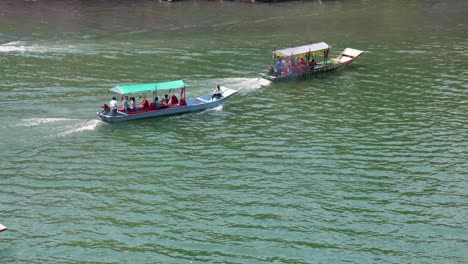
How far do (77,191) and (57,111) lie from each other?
1654 centimetres

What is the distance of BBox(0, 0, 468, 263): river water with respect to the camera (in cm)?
3881

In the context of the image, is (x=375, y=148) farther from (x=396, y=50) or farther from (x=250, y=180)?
(x=396, y=50)

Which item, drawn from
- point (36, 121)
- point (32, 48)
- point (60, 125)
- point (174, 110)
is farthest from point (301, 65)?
point (32, 48)

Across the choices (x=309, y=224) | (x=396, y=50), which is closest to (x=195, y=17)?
(x=396, y=50)

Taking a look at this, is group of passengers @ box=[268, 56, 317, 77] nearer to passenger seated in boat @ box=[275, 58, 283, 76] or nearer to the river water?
passenger seated in boat @ box=[275, 58, 283, 76]

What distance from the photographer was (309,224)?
40469mm

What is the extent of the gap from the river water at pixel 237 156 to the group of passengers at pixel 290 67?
167 centimetres

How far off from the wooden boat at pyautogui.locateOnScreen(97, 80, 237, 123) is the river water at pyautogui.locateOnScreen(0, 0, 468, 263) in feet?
2.42

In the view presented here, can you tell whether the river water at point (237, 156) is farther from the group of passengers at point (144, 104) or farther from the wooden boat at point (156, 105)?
the group of passengers at point (144, 104)

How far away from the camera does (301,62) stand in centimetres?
7256

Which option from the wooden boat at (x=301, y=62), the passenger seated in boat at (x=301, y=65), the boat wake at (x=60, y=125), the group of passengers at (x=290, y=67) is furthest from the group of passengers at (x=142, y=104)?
the passenger seated in boat at (x=301, y=65)

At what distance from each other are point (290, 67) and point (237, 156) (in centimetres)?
2355

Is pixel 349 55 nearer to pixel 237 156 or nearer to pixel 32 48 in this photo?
pixel 237 156

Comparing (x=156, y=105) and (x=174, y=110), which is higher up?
(x=156, y=105)
